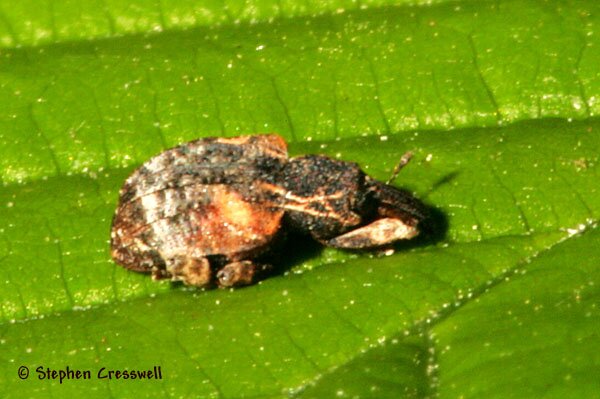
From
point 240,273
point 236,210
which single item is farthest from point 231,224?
point 240,273

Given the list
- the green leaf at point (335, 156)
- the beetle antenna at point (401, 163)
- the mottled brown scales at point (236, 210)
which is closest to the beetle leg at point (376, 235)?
the mottled brown scales at point (236, 210)

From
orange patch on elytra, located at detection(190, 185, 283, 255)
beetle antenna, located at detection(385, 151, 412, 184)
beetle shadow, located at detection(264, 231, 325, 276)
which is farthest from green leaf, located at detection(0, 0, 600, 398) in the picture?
orange patch on elytra, located at detection(190, 185, 283, 255)

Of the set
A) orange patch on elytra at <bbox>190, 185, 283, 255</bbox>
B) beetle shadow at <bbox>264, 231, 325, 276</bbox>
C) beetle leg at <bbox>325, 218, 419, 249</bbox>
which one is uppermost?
orange patch on elytra at <bbox>190, 185, 283, 255</bbox>

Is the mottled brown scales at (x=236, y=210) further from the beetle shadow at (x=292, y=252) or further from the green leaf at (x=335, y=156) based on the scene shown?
the green leaf at (x=335, y=156)

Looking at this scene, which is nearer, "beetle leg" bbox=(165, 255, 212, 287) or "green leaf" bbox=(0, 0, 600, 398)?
"green leaf" bbox=(0, 0, 600, 398)

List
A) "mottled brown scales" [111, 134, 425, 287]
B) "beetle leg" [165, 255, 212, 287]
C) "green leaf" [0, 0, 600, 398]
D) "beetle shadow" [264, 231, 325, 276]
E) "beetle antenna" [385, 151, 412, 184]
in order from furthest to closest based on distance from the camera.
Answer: "beetle antenna" [385, 151, 412, 184], "beetle shadow" [264, 231, 325, 276], "mottled brown scales" [111, 134, 425, 287], "beetle leg" [165, 255, 212, 287], "green leaf" [0, 0, 600, 398]

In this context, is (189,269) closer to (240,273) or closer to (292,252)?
(240,273)

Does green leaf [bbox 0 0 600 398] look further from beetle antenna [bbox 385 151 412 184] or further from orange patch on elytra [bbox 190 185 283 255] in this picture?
orange patch on elytra [bbox 190 185 283 255]
